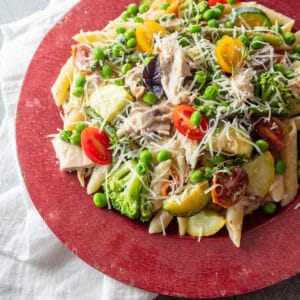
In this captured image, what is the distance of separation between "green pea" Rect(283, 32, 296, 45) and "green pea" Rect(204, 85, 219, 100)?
0.87 metres

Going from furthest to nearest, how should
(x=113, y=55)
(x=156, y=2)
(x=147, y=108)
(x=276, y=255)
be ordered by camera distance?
(x=156, y=2) → (x=113, y=55) → (x=147, y=108) → (x=276, y=255)

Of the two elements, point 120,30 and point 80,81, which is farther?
point 120,30

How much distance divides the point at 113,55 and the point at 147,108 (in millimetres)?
587

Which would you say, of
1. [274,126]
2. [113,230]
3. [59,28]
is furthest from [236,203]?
[59,28]

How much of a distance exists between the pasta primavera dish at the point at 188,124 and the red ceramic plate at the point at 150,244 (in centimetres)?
10

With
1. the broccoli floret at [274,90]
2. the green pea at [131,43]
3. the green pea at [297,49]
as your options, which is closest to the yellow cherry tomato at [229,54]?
the broccoli floret at [274,90]

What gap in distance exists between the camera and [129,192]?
11.5 feet

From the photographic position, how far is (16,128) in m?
3.99

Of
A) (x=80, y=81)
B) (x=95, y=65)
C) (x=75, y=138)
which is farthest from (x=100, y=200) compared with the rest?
(x=95, y=65)

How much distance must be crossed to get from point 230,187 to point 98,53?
59.2 inches

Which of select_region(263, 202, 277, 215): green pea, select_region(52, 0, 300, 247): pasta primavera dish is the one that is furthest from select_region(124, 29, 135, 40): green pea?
select_region(263, 202, 277, 215): green pea

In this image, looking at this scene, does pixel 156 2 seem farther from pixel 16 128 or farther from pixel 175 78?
pixel 16 128

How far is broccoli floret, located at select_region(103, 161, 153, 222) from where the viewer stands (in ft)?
11.5

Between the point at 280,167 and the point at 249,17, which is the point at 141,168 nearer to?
the point at 280,167
